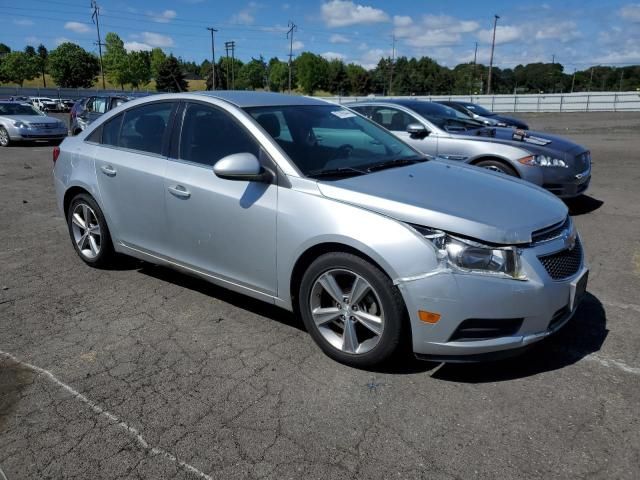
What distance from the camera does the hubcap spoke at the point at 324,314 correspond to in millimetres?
3273

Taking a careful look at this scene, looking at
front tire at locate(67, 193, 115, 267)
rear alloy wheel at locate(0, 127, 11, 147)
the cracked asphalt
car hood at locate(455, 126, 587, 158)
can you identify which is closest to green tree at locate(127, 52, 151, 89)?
rear alloy wheel at locate(0, 127, 11, 147)

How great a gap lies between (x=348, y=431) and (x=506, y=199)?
5.70 ft

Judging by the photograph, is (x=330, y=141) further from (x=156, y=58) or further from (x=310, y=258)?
(x=156, y=58)

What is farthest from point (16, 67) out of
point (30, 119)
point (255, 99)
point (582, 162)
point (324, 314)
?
point (324, 314)

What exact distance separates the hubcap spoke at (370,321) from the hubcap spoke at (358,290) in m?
0.07

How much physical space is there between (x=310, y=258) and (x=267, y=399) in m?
0.89

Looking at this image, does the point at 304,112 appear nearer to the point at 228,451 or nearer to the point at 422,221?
the point at 422,221

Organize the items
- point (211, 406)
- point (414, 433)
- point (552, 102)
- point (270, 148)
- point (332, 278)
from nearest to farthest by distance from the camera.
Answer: point (414, 433) < point (211, 406) < point (332, 278) < point (270, 148) < point (552, 102)

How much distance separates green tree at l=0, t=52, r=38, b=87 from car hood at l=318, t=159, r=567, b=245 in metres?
107

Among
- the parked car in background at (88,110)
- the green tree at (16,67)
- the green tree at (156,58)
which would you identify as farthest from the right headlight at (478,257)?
the green tree at (156,58)

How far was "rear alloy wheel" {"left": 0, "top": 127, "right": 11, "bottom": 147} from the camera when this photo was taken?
17442 mm

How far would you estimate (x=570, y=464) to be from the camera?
2.41m

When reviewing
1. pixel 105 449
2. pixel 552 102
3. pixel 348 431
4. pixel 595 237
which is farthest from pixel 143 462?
pixel 552 102

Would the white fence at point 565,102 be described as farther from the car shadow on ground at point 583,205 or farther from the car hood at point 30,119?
the car shadow on ground at point 583,205
